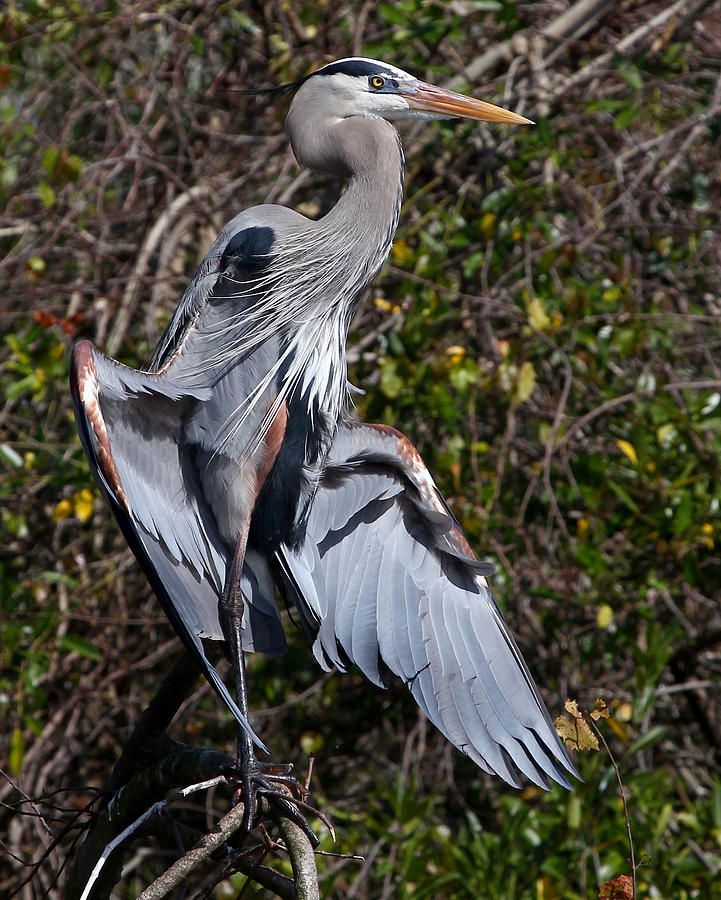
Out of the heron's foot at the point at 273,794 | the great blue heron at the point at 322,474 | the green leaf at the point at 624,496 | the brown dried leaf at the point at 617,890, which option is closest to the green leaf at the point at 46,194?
the great blue heron at the point at 322,474

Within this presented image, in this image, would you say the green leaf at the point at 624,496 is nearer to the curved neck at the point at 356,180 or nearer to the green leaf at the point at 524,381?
the green leaf at the point at 524,381

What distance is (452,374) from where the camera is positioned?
9.49 ft

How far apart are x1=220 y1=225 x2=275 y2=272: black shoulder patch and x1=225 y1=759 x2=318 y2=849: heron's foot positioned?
3.55 ft

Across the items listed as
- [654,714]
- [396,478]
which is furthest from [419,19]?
[654,714]

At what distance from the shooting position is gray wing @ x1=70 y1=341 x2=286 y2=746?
1.91m

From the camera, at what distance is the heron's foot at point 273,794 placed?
5.37 ft

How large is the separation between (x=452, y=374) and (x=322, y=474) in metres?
0.56

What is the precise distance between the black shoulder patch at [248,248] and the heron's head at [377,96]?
291mm

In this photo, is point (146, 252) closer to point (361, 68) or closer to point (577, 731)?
point (361, 68)

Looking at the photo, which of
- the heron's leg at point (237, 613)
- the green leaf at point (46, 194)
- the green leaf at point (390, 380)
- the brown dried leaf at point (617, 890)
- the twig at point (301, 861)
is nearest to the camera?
the twig at point (301, 861)

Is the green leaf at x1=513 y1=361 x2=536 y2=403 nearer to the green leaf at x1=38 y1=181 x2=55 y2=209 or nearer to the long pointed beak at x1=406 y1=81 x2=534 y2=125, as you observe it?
the long pointed beak at x1=406 y1=81 x2=534 y2=125

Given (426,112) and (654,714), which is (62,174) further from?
(654,714)

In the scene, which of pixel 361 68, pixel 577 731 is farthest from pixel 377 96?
pixel 577 731

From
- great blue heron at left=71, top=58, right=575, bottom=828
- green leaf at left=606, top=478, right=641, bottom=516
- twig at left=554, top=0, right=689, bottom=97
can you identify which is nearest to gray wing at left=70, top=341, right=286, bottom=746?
great blue heron at left=71, top=58, right=575, bottom=828
